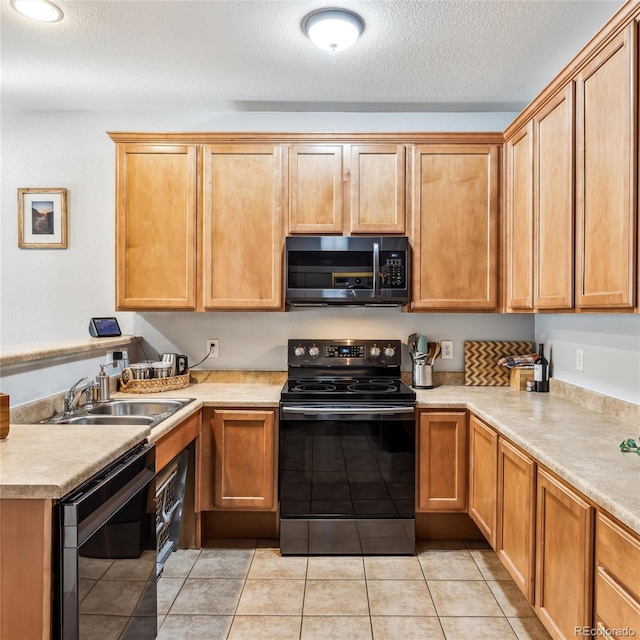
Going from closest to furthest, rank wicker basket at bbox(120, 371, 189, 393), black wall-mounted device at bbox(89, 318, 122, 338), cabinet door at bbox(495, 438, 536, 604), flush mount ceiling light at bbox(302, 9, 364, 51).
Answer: cabinet door at bbox(495, 438, 536, 604)
flush mount ceiling light at bbox(302, 9, 364, 51)
wicker basket at bbox(120, 371, 189, 393)
black wall-mounted device at bbox(89, 318, 122, 338)

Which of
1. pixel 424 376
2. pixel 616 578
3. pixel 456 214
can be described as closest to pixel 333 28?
pixel 456 214

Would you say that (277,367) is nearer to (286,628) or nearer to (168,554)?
(168,554)

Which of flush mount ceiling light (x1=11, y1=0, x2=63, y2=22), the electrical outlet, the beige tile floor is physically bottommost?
the beige tile floor

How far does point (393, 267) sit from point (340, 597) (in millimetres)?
1706

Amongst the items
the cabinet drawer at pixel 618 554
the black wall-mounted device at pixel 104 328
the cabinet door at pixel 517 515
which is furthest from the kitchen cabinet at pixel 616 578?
the black wall-mounted device at pixel 104 328

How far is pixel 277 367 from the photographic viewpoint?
3.12 m

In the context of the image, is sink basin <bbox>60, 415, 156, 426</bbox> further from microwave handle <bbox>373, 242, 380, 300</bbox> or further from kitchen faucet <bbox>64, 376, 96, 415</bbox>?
microwave handle <bbox>373, 242, 380, 300</bbox>

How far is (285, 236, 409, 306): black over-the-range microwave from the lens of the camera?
8.87 feet

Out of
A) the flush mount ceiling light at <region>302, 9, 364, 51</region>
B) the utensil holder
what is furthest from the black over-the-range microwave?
the flush mount ceiling light at <region>302, 9, 364, 51</region>

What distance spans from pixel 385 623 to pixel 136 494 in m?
1.23

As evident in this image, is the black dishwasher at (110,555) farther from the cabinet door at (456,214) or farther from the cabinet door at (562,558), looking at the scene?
the cabinet door at (456,214)

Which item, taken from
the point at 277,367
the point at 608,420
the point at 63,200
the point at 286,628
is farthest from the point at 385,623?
the point at 63,200

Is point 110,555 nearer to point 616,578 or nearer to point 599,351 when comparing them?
point 616,578

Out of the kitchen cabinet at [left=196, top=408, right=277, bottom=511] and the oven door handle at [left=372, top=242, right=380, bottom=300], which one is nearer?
the kitchen cabinet at [left=196, top=408, right=277, bottom=511]
